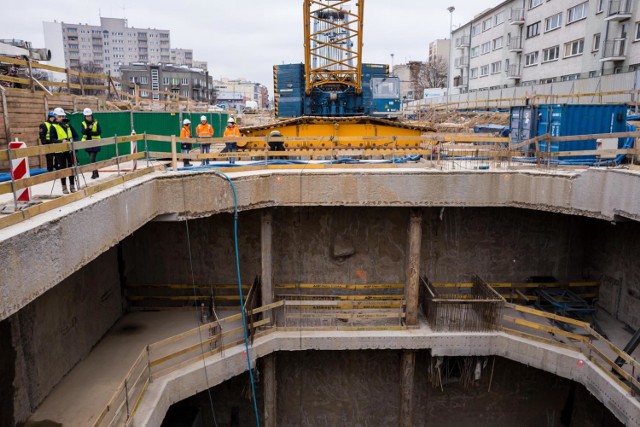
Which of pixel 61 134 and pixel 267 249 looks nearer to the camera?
pixel 61 134

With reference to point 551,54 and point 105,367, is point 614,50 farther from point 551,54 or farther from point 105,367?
point 105,367

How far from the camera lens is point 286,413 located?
1252cm

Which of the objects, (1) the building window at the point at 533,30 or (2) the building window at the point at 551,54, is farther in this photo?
(1) the building window at the point at 533,30

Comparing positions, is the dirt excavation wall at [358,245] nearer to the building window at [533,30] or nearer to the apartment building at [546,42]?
the apartment building at [546,42]

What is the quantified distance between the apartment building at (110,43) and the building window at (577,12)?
121 m

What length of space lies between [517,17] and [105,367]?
43798mm

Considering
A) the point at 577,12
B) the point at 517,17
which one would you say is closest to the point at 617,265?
the point at 577,12

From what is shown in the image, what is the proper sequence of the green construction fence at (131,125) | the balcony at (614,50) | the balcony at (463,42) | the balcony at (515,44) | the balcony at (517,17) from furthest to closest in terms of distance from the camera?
the balcony at (463,42) < the balcony at (515,44) < the balcony at (517,17) < the balcony at (614,50) < the green construction fence at (131,125)

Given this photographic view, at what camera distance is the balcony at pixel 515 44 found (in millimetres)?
42344

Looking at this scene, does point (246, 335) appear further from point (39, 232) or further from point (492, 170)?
point (492, 170)

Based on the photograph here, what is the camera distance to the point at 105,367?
9.48m

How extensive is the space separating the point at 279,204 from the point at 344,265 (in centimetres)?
310

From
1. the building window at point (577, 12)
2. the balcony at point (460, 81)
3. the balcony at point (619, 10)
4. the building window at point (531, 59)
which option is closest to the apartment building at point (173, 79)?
the balcony at point (460, 81)

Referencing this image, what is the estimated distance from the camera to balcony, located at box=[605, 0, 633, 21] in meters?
29.1
